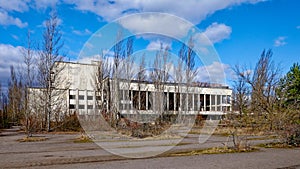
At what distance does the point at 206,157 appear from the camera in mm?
12367

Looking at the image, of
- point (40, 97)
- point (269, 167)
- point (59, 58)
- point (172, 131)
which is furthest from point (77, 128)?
point (269, 167)

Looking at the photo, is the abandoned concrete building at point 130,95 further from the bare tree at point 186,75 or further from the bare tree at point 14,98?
the bare tree at point 14,98

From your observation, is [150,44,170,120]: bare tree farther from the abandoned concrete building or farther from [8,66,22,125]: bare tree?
[8,66,22,125]: bare tree

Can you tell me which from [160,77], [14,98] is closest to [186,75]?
[160,77]

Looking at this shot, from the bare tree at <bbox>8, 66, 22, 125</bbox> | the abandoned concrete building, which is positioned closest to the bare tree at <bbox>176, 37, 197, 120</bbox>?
the abandoned concrete building

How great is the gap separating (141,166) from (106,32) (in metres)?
5.62

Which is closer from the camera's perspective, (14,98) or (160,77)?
(160,77)

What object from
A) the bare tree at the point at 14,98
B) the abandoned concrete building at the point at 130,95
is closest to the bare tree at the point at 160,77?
the abandoned concrete building at the point at 130,95

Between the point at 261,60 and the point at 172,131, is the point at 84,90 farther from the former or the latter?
the point at 261,60

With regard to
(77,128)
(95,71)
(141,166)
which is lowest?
(77,128)

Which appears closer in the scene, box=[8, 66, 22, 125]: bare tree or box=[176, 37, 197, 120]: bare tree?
box=[176, 37, 197, 120]: bare tree

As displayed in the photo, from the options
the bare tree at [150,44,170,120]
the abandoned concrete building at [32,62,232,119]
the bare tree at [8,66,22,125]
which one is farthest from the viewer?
the bare tree at [8,66,22,125]

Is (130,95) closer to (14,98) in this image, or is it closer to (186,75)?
(186,75)

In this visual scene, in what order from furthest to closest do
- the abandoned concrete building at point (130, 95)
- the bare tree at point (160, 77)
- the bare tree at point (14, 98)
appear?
the bare tree at point (14, 98) → the abandoned concrete building at point (130, 95) → the bare tree at point (160, 77)
